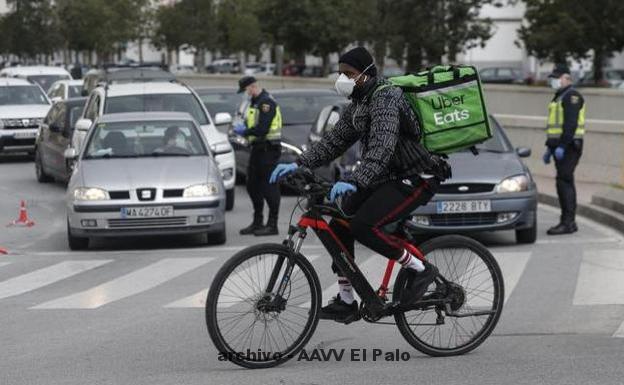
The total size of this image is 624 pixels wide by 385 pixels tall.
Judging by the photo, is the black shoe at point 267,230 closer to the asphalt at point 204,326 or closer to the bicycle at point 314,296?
the asphalt at point 204,326

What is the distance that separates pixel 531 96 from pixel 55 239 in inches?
801

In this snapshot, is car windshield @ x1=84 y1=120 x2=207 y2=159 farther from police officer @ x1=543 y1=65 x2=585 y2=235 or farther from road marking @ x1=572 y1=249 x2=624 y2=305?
road marking @ x1=572 y1=249 x2=624 y2=305

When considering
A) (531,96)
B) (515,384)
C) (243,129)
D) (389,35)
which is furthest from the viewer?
(389,35)

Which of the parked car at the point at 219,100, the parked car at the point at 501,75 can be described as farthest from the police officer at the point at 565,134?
the parked car at the point at 501,75

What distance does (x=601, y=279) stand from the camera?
440 inches

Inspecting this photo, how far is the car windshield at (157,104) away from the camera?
1878cm

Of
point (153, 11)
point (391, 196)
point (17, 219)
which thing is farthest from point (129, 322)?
point (153, 11)

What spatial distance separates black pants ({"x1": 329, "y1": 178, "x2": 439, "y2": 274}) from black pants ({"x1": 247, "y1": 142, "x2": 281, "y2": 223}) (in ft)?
24.5

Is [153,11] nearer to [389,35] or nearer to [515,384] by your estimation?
[389,35]

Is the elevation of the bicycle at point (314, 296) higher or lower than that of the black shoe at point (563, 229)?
higher

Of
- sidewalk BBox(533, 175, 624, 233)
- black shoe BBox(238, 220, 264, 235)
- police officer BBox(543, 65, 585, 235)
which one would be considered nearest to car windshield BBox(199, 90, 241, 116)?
sidewalk BBox(533, 175, 624, 233)

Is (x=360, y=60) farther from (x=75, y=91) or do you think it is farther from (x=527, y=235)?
(x=75, y=91)

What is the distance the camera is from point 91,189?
13.4 meters

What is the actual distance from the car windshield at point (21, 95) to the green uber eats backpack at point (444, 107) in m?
22.0
